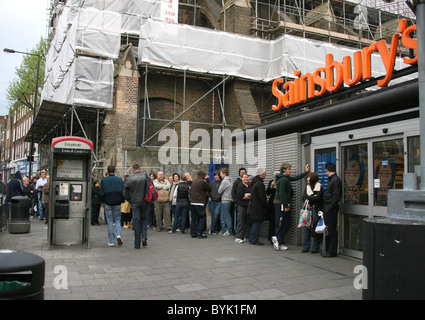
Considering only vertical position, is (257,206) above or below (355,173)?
below

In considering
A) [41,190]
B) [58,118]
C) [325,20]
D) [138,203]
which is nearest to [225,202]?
[138,203]

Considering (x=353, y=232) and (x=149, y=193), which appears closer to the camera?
(x=353, y=232)

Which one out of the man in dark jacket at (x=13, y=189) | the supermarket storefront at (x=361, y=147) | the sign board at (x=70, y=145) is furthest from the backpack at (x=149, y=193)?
the man in dark jacket at (x=13, y=189)

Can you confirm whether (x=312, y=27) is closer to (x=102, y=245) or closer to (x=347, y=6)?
(x=347, y=6)

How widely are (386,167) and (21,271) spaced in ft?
20.7

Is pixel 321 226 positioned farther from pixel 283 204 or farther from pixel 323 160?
pixel 323 160

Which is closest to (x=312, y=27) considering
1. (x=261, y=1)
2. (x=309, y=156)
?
(x=261, y=1)

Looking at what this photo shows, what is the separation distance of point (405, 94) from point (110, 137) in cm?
1397

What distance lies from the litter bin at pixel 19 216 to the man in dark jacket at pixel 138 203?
424 cm

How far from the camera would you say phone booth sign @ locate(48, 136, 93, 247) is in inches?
349

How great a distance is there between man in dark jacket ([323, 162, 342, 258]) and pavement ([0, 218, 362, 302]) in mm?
286

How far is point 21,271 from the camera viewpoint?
3.02 metres

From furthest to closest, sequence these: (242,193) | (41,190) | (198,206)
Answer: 1. (41,190)
2. (198,206)
3. (242,193)

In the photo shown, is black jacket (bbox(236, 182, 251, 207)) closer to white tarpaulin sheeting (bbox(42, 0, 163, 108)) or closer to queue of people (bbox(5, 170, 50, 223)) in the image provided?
queue of people (bbox(5, 170, 50, 223))
